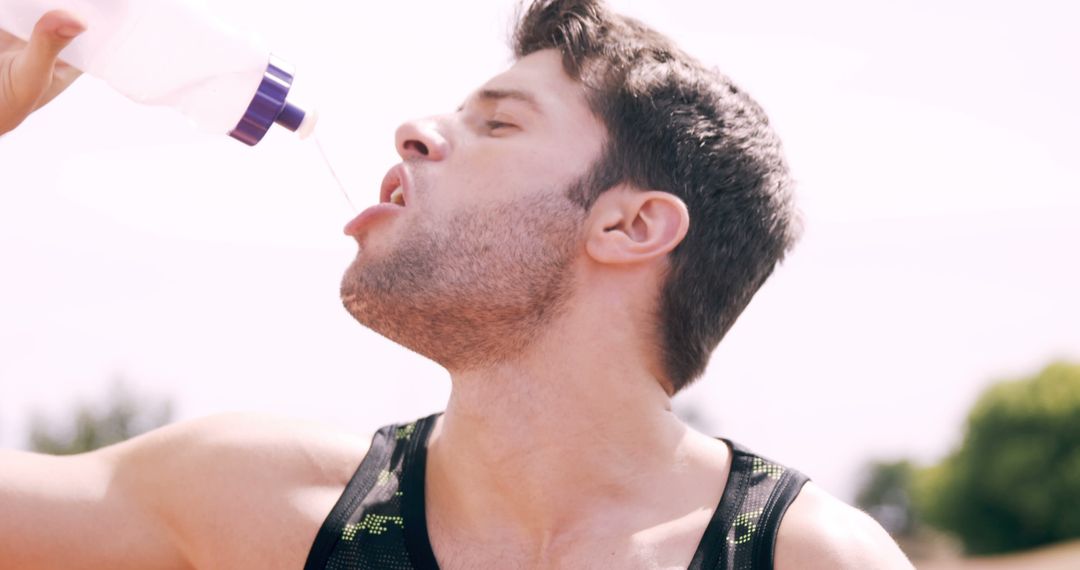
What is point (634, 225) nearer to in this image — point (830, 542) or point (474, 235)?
point (474, 235)

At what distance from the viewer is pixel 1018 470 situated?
109ft

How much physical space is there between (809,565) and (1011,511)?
3386 cm

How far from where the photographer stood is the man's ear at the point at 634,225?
3572mm

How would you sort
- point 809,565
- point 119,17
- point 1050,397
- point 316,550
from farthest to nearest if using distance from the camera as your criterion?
point 1050,397 → point 119,17 → point 316,550 → point 809,565

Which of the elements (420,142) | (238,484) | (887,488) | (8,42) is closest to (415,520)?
(238,484)

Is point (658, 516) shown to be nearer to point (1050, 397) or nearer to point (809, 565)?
point (809, 565)

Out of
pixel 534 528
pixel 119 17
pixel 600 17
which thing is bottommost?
pixel 534 528

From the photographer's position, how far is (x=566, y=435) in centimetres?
349

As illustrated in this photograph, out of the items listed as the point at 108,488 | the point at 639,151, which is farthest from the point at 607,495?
the point at 108,488

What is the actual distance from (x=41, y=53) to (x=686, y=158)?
5.81ft

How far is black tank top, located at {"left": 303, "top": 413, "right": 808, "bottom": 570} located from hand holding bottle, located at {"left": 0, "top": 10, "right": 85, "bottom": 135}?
1.27 m

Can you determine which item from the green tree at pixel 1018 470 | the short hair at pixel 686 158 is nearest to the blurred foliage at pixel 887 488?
the green tree at pixel 1018 470

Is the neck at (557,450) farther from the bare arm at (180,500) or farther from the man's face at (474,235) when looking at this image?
the bare arm at (180,500)

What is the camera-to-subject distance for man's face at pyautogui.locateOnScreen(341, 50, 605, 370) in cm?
337
